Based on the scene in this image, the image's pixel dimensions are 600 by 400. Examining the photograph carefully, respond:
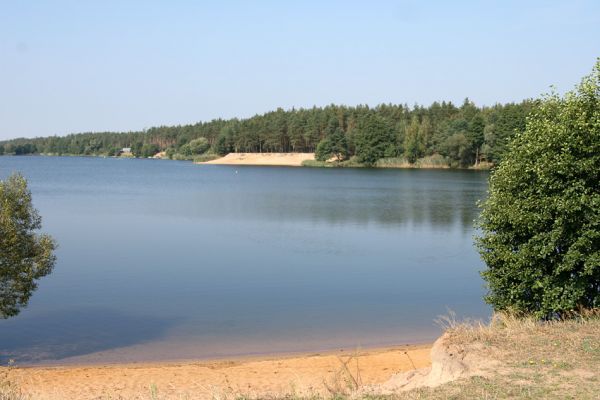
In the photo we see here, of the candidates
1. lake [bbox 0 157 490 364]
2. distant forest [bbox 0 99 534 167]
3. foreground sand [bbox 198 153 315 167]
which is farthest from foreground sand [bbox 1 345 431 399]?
foreground sand [bbox 198 153 315 167]

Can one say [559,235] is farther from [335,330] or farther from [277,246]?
[277,246]

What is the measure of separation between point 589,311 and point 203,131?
6638 inches

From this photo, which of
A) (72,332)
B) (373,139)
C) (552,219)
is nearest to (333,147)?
(373,139)

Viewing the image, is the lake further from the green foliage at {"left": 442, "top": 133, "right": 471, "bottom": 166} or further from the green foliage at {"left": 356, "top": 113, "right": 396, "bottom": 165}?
the green foliage at {"left": 356, "top": 113, "right": 396, "bottom": 165}

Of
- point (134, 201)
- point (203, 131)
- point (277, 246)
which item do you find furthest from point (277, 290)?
point (203, 131)

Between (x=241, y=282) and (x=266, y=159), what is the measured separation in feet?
389

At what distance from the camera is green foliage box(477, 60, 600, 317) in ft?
43.5

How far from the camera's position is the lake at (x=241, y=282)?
55.4 feet

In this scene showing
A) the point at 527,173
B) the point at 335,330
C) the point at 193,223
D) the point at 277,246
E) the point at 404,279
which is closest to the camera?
the point at 527,173

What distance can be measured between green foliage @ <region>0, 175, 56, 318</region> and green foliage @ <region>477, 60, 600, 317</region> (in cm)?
1194

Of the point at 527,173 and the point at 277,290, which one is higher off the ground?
the point at 527,173

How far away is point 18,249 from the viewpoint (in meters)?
15.9

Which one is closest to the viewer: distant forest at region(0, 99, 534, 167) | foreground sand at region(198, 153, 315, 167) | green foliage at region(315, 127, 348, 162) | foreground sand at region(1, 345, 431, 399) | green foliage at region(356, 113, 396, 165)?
foreground sand at region(1, 345, 431, 399)

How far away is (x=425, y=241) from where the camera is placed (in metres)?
34.0
